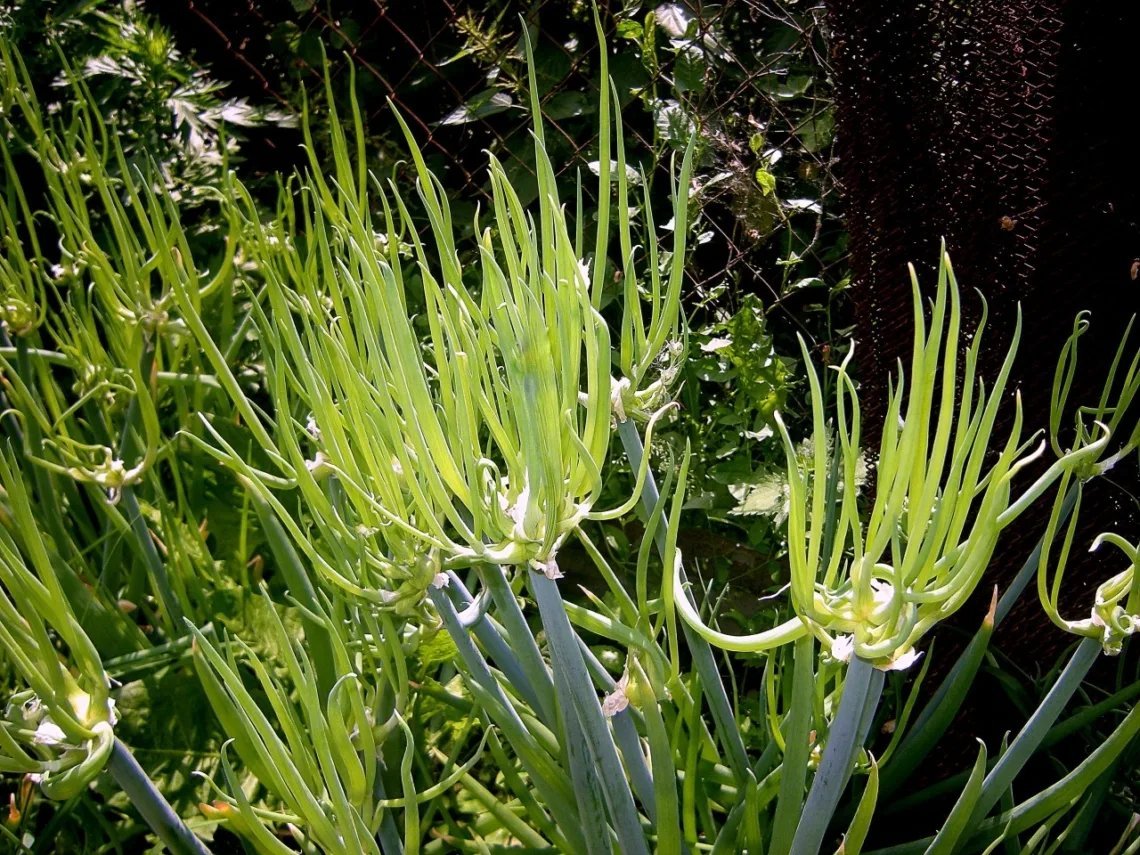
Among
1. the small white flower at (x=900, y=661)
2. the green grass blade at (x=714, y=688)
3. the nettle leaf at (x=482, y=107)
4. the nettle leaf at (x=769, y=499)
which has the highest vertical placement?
the nettle leaf at (x=482, y=107)

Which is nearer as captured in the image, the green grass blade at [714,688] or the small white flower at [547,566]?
the small white flower at [547,566]

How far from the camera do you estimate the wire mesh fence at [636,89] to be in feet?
4.28

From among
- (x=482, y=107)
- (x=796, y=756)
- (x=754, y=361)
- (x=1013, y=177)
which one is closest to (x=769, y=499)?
(x=754, y=361)

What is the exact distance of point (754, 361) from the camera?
1.16 m

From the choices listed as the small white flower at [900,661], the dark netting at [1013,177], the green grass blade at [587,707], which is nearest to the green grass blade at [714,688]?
the green grass blade at [587,707]

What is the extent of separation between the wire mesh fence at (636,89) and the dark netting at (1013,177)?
335 millimetres

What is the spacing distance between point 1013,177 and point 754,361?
395 mm

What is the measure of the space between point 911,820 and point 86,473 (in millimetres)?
740

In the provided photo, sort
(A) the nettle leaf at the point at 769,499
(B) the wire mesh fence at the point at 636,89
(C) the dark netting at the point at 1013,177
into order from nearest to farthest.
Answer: (C) the dark netting at the point at 1013,177 → (A) the nettle leaf at the point at 769,499 → (B) the wire mesh fence at the point at 636,89

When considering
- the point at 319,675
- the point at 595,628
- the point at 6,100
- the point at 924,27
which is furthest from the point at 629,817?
the point at 6,100

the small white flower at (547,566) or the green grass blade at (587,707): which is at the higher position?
the small white flower at (547,566)

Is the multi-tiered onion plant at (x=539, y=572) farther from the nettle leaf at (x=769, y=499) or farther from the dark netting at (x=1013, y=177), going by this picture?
the nettle leaf at (x=769, y=499)

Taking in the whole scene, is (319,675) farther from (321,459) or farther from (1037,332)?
(1037,332)

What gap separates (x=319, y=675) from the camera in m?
0.77
